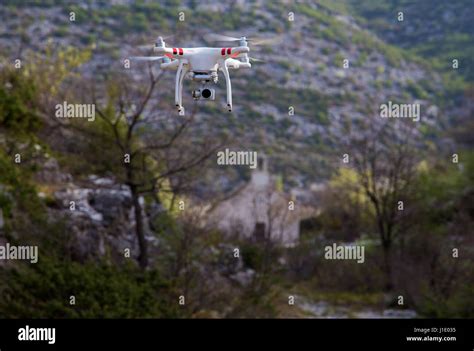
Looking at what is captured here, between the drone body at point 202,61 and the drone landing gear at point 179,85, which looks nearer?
the drone landing gear at point 179,85

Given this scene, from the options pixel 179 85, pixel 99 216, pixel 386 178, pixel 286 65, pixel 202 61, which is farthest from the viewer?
pixel 286 65

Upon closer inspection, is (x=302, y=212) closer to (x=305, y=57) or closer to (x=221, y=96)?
(x=221, y=96)

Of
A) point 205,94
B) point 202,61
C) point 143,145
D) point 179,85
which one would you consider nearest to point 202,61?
point 202,61

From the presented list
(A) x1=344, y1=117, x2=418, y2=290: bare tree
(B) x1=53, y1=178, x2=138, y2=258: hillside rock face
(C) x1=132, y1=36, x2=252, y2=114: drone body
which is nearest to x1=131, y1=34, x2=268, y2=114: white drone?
(C) x1=132, y1=36, x2=252, y2=114: drone body

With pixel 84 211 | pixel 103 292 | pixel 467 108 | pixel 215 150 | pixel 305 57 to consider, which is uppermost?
Answer: pixel 305 57

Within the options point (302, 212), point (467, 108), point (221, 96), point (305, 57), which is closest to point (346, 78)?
point (305, 57)

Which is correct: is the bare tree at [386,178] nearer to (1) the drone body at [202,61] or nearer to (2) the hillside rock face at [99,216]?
(2) the hillside rock face at [99,216]

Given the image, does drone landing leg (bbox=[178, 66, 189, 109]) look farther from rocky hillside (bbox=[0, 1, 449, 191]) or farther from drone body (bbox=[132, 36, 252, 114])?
rocky hillside (bbox=[0, 1, 449, 191])

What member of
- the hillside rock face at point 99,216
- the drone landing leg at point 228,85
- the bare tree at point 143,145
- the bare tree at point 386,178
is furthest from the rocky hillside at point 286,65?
the drone landing leg at point 228,85

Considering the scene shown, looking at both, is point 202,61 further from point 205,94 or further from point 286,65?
point 286,65

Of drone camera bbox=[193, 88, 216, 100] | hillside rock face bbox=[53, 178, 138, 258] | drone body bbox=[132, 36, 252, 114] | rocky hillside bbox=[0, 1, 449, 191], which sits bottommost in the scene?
hillside rock face bbox=[53, 178, 138, 258]

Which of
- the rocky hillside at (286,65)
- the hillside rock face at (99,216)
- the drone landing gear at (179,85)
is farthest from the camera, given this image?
the rocky hillside at (286,65)
